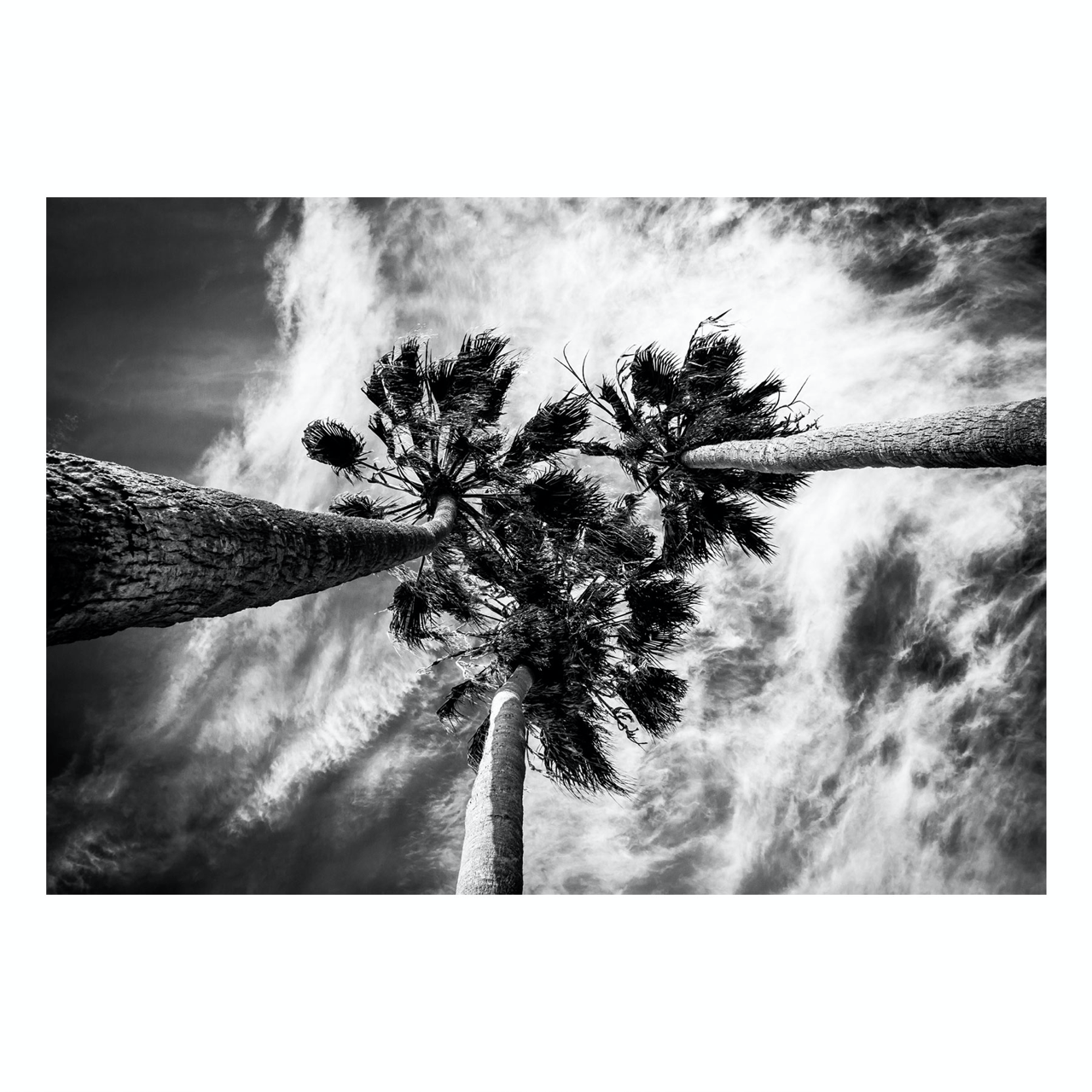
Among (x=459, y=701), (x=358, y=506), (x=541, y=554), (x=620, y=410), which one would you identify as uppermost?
(x=620, y=410)

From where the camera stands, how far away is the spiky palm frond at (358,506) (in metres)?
6.63

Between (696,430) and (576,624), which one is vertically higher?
(696,430)

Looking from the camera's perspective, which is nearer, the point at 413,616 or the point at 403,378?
the point at 403,378

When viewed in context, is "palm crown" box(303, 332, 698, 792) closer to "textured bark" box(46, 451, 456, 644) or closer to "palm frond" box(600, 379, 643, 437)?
"palm frond" box(600, 379, 643, 437)

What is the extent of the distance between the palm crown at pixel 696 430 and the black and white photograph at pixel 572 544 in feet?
0.11

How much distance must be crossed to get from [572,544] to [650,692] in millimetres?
1765

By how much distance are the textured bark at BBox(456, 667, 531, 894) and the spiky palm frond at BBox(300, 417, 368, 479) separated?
10.5 ft

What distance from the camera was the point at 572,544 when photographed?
595 centimetres

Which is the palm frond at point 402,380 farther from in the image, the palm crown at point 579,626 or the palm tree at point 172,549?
the palm tree at point 172,549

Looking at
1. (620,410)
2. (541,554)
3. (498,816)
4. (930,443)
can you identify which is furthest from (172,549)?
(620,410)

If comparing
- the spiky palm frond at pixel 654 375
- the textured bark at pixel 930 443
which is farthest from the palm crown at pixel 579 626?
the textured bark at pixel 930 443

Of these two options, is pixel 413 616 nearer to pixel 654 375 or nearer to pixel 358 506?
pixel 358 506
